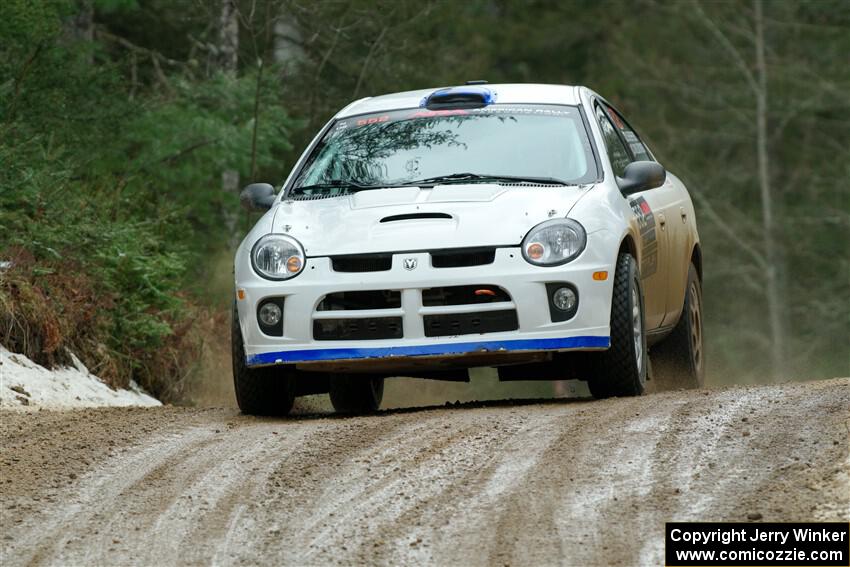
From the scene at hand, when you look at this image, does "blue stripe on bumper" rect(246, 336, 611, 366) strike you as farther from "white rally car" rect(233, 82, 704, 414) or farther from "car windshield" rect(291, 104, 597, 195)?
"car windshield" rect(291, 104, 597, 195)

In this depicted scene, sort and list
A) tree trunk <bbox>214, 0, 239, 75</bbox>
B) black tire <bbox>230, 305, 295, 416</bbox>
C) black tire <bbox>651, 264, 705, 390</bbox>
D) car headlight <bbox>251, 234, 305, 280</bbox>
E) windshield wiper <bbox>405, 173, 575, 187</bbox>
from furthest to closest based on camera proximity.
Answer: tree trunk <bbox>214, 0, 239, 75</bbox>, black tire <bbox>651, 264, 705, 390</bbox>, windshield wiper <bbox>405, 173, 575, 187</bbox>, black tire <bbox>230, 305, 295, 416</bbox>, car headlight <bbox>251, 234, 305, 280</bbox>

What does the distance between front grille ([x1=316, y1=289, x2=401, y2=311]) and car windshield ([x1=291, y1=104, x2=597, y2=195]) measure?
1.01m

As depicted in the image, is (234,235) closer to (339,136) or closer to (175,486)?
(339,136)

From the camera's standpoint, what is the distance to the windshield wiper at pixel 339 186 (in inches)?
356

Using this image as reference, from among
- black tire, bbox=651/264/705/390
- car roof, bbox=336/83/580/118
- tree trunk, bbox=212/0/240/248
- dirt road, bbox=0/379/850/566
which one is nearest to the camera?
dirt road, bbox=0/379/850/566

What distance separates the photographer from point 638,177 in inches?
356

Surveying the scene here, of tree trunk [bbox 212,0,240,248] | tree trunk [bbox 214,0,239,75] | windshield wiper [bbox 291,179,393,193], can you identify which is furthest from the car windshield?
tree trunk [bbox 214,0,239,75]

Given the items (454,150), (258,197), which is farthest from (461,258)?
(258,197)

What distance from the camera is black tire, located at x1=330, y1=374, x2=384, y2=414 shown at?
10.2m

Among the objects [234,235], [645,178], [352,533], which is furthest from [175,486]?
[234,235]

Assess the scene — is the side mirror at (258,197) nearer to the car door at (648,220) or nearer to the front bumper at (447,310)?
the front bumper at (447,310)

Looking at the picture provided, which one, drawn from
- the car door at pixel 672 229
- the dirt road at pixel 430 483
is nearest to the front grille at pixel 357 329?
the dirt road at pixel 430 483

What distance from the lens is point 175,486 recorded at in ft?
21.4

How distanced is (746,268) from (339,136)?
26.9 meters
